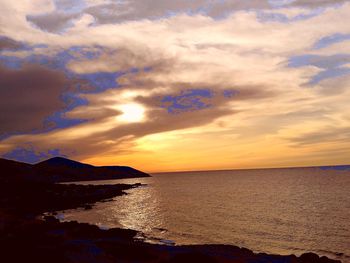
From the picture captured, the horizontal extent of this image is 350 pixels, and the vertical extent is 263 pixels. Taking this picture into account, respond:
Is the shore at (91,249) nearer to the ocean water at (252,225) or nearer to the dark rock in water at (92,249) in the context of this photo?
the dark rock in water at (92,249)

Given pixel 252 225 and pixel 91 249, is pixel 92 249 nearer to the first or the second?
pixel 91 249

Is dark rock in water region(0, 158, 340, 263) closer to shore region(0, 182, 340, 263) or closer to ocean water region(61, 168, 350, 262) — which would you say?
shore region(0, 182, 340, 263)

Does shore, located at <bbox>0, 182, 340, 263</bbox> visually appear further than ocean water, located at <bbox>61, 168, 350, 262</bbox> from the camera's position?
No

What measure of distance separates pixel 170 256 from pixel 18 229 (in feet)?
66.4

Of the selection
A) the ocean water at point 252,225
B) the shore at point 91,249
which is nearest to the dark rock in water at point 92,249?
the shore at point 91,249

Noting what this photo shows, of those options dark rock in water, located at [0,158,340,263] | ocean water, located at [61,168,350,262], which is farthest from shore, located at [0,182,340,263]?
ocean water, located at [61,168,350,262]

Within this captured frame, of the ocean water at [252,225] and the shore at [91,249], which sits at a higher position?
the shore at [91,249]

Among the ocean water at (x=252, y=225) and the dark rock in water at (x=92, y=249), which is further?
the ocean water at (x=252, y=225)

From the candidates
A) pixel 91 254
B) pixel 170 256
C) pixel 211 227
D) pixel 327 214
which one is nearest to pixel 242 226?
pixel 211 227

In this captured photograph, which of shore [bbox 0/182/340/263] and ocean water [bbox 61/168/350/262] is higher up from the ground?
shore [bbox 0/182/340/263]

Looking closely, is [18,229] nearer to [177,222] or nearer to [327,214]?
[177,222]

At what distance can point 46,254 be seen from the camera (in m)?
28.8

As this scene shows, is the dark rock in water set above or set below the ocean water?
above

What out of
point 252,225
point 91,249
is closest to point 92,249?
point 91,249
